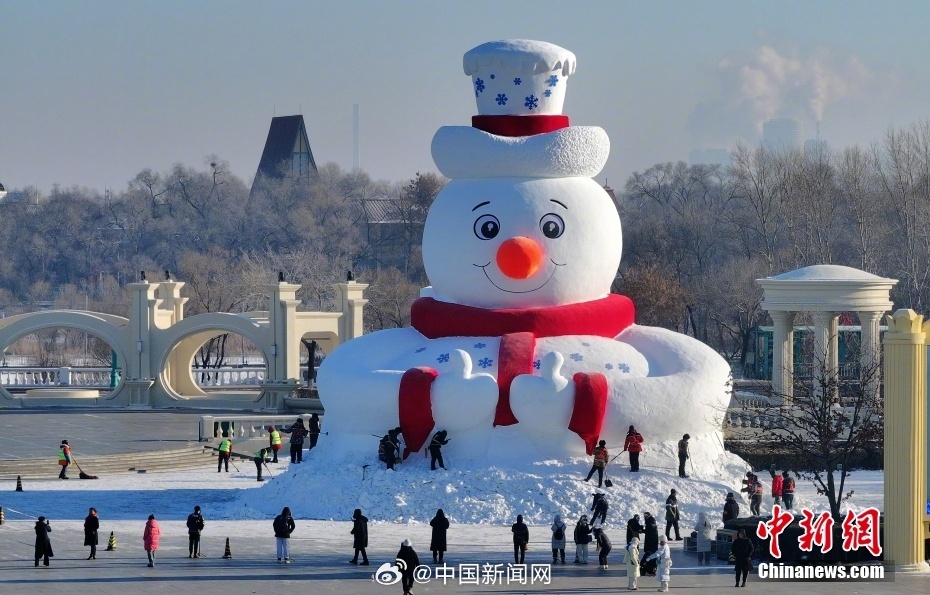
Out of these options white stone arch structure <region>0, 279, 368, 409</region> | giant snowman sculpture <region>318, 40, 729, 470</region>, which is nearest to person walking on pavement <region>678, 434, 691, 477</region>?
giant snowman sculpture <region>318, 40, 729, 470</region>

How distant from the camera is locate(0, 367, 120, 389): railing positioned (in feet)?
192

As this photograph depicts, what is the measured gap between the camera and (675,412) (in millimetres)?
29453

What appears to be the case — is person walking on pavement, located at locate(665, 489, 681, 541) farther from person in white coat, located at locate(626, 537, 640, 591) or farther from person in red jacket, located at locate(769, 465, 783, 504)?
person in white coat, located at locate(626, 537, 640, 591)

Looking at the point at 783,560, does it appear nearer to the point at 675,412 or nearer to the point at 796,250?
the point at 675,412

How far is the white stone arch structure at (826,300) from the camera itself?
43562 mm

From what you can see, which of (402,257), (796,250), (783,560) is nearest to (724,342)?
(796,250)

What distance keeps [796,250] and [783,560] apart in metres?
39.6

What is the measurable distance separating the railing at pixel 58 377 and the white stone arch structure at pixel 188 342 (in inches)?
162

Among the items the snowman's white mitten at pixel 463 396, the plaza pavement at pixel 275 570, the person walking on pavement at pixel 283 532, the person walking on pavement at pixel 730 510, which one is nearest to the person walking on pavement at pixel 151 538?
the plaza pavement at pixel 275 570

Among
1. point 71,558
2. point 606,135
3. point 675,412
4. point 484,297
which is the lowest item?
point 71,558

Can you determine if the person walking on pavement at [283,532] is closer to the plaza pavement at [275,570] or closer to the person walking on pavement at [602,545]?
the plaza pavement at [275,570]

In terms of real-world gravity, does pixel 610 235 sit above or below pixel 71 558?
above

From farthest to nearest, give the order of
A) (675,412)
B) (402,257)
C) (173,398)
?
(402,257) < (173,398) < (675,412)

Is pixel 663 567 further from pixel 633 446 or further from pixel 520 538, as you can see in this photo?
pixel 633 446
